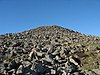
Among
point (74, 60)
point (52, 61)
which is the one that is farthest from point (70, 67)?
point (74, 60)

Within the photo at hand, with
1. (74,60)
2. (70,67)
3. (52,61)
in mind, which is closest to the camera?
(70,67)

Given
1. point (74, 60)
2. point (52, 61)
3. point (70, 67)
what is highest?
point (74, 60)

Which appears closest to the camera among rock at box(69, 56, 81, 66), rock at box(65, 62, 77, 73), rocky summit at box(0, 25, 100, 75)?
rocky summit at box(0, 25, 100, 75)

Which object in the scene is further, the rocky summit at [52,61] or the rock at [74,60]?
the rock at [74,60]

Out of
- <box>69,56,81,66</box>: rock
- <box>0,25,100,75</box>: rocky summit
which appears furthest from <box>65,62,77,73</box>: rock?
<box>69,56,81,66</box>: rock

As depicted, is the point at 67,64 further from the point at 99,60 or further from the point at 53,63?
the point at 99,60

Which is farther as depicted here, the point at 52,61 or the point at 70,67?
the point at 52,61

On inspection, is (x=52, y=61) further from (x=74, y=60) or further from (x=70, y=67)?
(x=74, y=60)

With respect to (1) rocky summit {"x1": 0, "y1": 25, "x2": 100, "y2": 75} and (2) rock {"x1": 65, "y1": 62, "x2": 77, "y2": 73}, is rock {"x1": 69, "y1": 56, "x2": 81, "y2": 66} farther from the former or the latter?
(2) rock {"x1": 65, "y1": 62, "x2": 77, "y2": 73}

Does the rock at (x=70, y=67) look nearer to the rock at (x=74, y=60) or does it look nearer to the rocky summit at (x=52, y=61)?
the rocky summit at (x=52, y=61)

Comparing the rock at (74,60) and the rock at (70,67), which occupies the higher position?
the rock at (74,60)

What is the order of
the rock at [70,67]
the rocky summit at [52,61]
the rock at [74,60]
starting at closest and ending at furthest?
the rocky summit at [52,61] → the rock at [70,67] → the rock at [74,60]

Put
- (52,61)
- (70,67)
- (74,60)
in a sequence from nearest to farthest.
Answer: (70,67), (52,61), (74,60)

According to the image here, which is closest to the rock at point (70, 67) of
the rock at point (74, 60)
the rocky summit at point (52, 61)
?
the rocky summit at point (52, 61)
